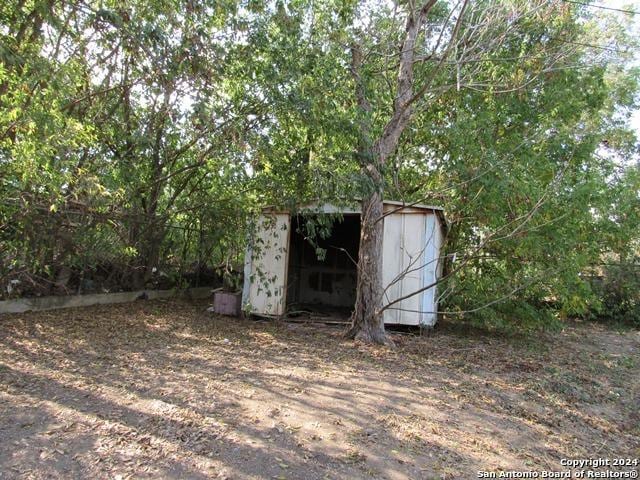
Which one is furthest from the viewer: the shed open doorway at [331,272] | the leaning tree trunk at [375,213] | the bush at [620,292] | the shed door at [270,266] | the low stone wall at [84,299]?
the shed open doorway at [331,272]

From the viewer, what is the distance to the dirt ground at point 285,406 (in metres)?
3.01

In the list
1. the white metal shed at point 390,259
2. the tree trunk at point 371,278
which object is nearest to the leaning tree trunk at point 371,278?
the tree trunk at point 371,278

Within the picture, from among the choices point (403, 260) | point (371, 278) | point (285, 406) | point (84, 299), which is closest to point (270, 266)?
point (371, 278)

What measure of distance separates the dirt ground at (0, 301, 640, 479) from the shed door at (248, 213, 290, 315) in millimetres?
1479

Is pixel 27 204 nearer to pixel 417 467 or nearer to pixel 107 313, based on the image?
pixel 107 313

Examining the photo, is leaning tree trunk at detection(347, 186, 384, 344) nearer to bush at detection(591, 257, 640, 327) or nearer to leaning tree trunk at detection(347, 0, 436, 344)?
leaning tree trunk at detection(347, 0, 436, 344)

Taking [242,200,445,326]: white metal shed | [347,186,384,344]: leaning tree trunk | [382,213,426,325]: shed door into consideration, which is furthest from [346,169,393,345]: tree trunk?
[382,213,426,325]: shed door

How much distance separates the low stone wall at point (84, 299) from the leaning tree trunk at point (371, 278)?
5.26 metres

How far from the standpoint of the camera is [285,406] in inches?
157

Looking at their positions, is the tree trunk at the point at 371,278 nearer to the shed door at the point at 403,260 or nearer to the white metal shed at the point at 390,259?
the white metal shed at the point at 390,259

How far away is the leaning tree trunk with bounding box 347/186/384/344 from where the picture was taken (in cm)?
716

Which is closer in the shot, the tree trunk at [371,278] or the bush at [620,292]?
the tree trunk at [371,278]

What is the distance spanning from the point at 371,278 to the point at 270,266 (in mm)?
2381

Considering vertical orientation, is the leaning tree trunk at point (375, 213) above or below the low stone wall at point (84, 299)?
above
